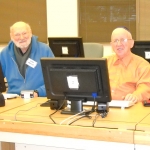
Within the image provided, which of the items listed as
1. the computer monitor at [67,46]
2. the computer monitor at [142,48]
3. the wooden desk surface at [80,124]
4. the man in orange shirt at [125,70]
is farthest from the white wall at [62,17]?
the wooden desk surface at [80,124]

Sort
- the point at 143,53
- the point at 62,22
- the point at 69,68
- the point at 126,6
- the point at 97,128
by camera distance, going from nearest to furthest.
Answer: the point at 97,128 → the point at 69,68 → the point at 143,53 → the point at 126,6 → the point at 62,22

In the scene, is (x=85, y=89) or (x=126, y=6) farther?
(x=126, y=6)

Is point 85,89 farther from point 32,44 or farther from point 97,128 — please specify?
point 32,44

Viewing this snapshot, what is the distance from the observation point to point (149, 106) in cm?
259

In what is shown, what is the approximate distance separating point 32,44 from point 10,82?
452mm

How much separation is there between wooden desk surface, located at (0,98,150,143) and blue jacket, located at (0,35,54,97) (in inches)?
36.6

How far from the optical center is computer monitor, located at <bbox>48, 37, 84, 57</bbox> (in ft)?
12.7

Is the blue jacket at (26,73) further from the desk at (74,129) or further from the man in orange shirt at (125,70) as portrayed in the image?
the desk at (74,129)

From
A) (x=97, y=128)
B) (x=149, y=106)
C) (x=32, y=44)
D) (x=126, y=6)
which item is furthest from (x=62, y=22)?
(x=97, y=128)

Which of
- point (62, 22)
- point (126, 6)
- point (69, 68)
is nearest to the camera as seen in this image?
point (69, 68)

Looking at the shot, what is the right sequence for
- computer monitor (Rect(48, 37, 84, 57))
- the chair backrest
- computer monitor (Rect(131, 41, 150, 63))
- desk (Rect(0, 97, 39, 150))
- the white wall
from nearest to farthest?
desk (Rect(0, 97, 39, 150)), computer monitor (Rect(131, 41, 150, 63)), computer monitor (Rect(48, 37, 84, 57)), the chair backrest, the white wall

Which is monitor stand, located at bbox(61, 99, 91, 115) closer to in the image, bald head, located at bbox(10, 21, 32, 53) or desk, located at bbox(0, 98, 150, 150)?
desk, located at bbox(0, 98, 150, 150)

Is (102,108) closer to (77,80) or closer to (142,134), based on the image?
(77,80)

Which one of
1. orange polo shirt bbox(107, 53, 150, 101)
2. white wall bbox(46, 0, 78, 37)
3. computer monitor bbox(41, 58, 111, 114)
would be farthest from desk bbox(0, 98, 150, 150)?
white wall bbox(46, 0, 78, 37)
